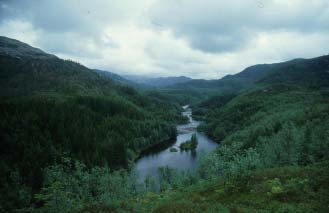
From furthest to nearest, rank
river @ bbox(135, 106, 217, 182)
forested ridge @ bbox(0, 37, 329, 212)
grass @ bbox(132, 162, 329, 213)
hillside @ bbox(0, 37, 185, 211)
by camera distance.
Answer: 1. river @ bbox(135, 106, 217, 182)
2. hillside @ bbox(0, 37, 185, 211)
3. forested ridge @ bbox(0, 37, 329, 212)
4. grass @ bbox(132, 162, 329, 213)

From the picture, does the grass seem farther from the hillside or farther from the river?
the river

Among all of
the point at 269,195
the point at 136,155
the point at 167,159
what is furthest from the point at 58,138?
the point at 269,195

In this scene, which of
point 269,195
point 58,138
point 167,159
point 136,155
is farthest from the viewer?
point 136,155

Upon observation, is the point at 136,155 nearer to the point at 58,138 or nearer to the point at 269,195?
the point at 58,138

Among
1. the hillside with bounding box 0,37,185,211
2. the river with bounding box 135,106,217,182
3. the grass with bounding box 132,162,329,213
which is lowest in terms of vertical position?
the river with bounding box 135,106,217,182

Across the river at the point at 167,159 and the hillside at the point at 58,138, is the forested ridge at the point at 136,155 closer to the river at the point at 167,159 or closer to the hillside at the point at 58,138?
the hillside at the point at 58,138

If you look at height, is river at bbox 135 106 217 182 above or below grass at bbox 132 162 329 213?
below

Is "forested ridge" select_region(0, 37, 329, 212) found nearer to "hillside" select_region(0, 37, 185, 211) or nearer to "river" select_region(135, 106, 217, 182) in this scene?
"hillside" select_region(0, 37, 185, 211)

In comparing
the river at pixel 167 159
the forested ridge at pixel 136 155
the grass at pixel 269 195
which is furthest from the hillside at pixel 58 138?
the grass at pixel 269 195

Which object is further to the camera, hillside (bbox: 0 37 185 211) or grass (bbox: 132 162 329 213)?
hillside (bbox: 0 37 185 211)

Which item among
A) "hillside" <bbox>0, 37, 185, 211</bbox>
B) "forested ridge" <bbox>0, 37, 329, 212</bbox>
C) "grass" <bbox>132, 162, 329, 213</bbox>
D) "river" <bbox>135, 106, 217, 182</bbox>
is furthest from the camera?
"river" <bbox>135, 106, 217, 182</bbox>

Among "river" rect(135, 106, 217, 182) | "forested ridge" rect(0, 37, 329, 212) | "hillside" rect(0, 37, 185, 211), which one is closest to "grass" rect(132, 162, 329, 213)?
"forested ridge" rect(0, 37, 329, 212)

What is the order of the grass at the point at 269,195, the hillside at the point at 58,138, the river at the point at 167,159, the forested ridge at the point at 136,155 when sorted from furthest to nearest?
the river at the point at 167,159, the hillside at the point at 58,138, the forested ridge at the point at 136,155, the grass at the point at 269,195

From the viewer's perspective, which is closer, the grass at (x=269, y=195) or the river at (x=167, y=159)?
the grass at (x=269, y=195)
